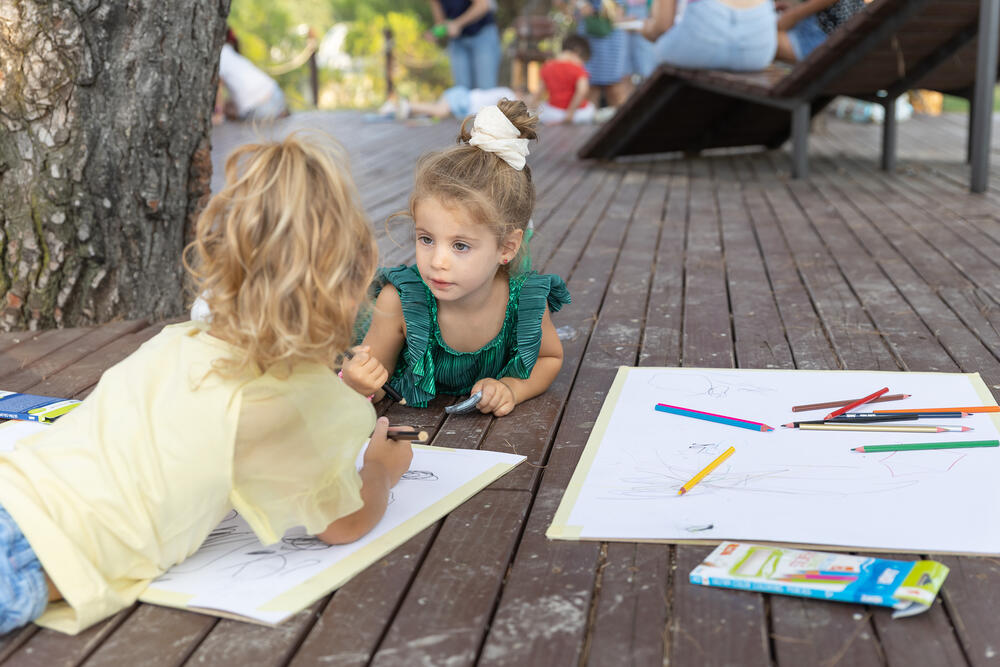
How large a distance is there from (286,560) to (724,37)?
15.2 feet

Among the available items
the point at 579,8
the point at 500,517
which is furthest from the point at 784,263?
the point at 579,8

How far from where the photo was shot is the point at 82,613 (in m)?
1.35

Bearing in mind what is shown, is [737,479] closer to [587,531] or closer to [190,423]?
[587,531]

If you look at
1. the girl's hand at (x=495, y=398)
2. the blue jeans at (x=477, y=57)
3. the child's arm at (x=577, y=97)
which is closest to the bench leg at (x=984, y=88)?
the girl's hand at (x=495, y=398)

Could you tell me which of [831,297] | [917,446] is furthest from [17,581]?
[831,297]

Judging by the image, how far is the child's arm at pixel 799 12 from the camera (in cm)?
567

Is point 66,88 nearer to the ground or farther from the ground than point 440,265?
farther from the ground

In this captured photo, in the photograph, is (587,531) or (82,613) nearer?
(82,613)

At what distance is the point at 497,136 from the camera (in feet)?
6.81

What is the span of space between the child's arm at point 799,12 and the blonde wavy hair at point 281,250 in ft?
16.1

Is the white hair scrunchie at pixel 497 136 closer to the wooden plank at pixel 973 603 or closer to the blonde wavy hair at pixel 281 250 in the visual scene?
the blonde wavy hair at pixel 281 250

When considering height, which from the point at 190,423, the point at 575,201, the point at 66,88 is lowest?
the point at 575,201

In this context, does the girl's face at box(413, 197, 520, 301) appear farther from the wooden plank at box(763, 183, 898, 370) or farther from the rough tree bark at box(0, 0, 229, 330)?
the rough tree bark at box(0, 0, 229, 330)

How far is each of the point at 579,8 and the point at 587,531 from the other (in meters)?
10.2
